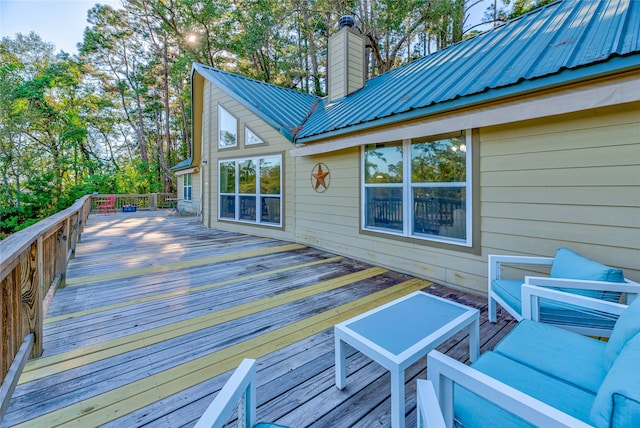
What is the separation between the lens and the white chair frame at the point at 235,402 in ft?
3.01

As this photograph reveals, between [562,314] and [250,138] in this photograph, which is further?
[250,138]

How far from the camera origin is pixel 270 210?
713 centimetres

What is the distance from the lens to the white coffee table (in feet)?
4.97

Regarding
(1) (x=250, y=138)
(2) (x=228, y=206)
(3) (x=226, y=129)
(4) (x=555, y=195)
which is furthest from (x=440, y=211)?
(3) (x=226, y=129)

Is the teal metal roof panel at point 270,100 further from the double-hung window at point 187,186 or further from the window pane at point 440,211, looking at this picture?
the double-hung window at point 187,186

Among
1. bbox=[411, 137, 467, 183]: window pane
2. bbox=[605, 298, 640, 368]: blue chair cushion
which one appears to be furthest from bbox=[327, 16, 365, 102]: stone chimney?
bbox=[605, 298, 640, 368]: blue chair cushion

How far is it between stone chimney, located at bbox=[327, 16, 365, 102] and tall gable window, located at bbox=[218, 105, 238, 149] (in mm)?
3063

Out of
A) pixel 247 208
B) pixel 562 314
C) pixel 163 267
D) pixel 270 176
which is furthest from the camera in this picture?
pixel 247 208

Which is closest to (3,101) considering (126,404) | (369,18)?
(369,18)

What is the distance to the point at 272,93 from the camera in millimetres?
8250

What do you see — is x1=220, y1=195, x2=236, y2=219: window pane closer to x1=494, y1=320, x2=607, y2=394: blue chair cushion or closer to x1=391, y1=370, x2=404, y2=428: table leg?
x1=391, y1=370, x2=404, y2=428: table leg

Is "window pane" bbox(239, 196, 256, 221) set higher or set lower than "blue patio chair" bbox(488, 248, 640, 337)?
higher

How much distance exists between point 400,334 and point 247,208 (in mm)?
6485

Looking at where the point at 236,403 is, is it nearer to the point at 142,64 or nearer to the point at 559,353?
the point at 559,353
